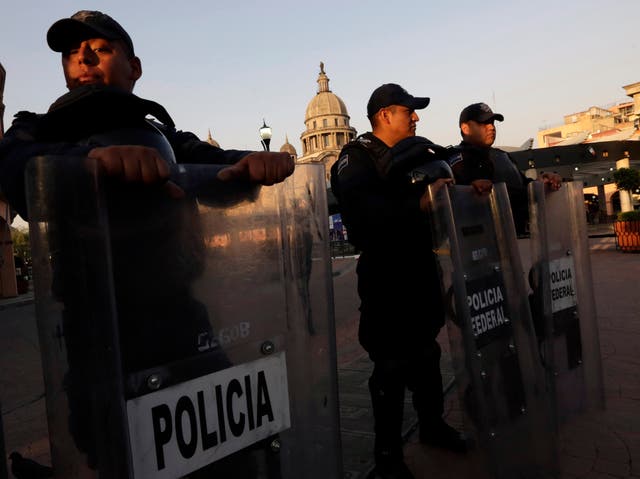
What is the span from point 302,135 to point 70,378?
83.1 m

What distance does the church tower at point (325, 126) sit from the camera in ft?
256

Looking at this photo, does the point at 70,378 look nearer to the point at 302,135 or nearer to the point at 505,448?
the point at 505,448

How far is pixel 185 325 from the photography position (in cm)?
103

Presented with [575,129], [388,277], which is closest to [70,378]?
[388,277]

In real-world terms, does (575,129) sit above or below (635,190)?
above

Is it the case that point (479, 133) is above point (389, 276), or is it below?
above

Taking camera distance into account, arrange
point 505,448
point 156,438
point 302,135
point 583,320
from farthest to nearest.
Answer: point 302,135 < point 583,320 < point 505,448 < point 156,438

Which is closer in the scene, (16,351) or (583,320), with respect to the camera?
(583,320)

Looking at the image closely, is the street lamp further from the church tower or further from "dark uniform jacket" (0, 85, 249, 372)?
the church tower

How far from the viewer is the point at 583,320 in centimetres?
277

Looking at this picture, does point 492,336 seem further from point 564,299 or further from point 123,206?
point 123,206

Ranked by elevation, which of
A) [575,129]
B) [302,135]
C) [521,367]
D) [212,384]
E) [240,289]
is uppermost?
[302,135]

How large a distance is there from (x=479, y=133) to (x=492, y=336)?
1.30 m

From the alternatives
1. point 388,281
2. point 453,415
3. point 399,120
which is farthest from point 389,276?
point 453,415
